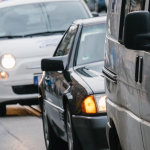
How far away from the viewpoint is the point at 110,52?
15.2 feet

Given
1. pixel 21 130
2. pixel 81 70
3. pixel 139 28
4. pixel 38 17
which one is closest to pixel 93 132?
pixel 81 70

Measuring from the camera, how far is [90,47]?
21.4 feet

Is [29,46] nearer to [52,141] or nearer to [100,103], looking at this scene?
[52,141]

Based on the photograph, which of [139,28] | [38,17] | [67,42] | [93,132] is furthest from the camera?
[38,17]

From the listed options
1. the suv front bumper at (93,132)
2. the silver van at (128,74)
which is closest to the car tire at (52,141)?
the suv front bumper at (93,132)

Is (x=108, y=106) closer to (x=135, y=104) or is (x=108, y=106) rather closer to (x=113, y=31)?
(x=113, y=31)

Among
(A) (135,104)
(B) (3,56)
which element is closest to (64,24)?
(B) (3,56)

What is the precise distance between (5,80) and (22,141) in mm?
2705

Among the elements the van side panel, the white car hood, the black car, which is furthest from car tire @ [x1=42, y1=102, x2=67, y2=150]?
the white car hood

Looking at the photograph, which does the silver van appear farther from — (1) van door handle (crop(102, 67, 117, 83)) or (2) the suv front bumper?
(2) the suv front bumper

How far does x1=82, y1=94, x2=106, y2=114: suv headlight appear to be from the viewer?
545cm

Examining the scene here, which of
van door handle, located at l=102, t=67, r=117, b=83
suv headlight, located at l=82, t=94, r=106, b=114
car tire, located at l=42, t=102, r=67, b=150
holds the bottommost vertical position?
car tire, located at l=42, t=102, r=67, b=150

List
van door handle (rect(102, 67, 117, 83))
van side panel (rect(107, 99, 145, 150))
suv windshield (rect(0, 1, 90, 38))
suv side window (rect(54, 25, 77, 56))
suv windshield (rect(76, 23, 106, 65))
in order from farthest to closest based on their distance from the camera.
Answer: suv windshield (rect(0, 1, 90, 38))
suv side window (rect(54, 25, 77, 56))
suv windshield (rect(76, 23, 106, 65))
van door handle (rect(102, 67, 117, 83))
van side panel (rect(107, 99, 145, 150))

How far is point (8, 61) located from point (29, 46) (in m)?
0.48
